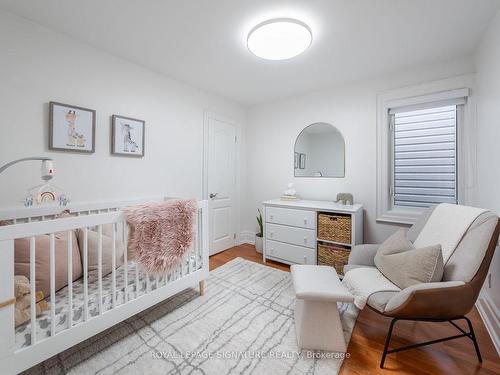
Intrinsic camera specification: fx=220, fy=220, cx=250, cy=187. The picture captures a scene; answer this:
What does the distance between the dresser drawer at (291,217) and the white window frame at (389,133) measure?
0.79m

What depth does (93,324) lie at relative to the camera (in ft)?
4.26

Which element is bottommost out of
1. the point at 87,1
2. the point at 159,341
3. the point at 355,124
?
the point at 159,341

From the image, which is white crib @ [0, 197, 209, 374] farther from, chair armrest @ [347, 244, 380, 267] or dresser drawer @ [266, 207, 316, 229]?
chair armrest @ [347, 244, 380, 267]

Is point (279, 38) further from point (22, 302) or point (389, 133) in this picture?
point (22, 302)

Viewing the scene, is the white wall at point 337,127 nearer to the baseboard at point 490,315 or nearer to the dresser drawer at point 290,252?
the dresser drawer at point 290,252

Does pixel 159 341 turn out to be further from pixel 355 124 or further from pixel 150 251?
pixel 355 124

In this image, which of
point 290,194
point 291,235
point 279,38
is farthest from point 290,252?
point 279,38

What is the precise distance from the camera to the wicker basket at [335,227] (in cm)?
236

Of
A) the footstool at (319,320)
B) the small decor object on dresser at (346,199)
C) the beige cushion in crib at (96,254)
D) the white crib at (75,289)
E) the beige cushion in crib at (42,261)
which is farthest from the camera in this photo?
the small decor object on dresser at (346,199)

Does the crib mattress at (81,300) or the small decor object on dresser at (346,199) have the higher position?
the small decor object on dresser at (346,199)

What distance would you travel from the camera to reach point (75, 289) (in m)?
1.43

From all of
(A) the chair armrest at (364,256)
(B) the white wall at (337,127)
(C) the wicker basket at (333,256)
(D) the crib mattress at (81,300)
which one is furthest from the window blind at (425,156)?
(D) the crib mattress at (81,300)

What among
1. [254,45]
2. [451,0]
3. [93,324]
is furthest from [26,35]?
[451,0]

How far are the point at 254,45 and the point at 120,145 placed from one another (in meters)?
1.57
